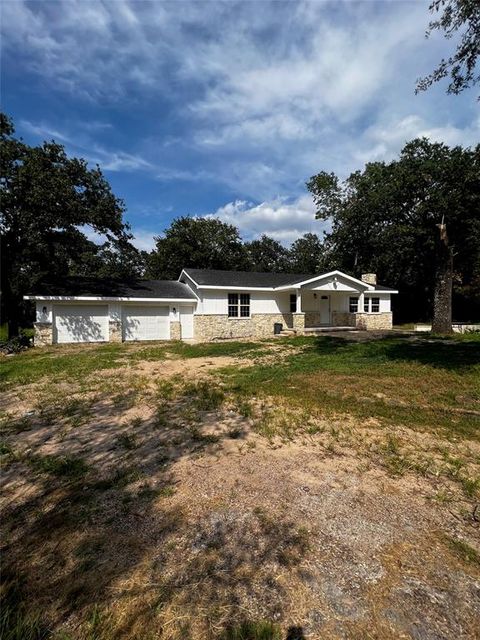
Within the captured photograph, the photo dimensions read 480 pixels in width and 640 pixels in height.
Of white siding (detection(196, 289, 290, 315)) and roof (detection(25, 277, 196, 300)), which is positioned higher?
roof (detection(25, 277, 196, 300))

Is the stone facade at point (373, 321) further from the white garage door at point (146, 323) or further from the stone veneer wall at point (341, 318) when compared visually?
the white garage door at point (146, 323)

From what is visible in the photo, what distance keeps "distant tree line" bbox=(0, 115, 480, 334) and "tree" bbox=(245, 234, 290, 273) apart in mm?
4248

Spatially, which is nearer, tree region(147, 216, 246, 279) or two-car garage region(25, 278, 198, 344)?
two-car garage region(25, 278, 198, 344)

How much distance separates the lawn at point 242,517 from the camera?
2.11 m

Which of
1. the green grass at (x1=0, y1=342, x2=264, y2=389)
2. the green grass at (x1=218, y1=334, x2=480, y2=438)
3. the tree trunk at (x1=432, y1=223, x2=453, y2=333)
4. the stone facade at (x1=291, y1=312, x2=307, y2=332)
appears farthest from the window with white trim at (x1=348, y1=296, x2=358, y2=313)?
the green grass at (x1=218, y1=334, x2=480, y2=438)

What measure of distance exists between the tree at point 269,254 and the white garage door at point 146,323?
3363cm

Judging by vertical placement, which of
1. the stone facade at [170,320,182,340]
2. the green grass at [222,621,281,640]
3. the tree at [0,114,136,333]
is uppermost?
the tree at [0,114,136,333]

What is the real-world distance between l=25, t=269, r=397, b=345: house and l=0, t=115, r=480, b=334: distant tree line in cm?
240

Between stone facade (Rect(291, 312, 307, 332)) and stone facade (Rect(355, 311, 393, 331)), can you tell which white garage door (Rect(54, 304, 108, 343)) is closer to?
stone facade (Rect(291, 312, 307, 332))

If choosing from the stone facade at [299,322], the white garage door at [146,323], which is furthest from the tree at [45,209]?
the stone facade at [299,322]

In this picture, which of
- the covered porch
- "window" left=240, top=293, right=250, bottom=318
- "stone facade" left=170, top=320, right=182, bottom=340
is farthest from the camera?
the covered porch

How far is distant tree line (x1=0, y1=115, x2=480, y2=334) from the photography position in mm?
15938

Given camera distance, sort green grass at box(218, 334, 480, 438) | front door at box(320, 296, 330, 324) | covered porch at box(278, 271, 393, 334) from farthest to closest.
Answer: front door at box(320, 296, 330, 324) → covered porch at box(278, 271, 393, 334) → green grass at box(218, 334, 480, 438)

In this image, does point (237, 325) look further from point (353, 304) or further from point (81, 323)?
point (353, 304)
